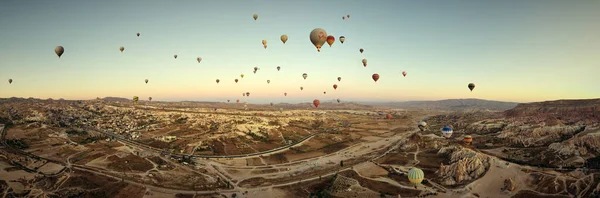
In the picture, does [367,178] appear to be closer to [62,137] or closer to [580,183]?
[580,183]

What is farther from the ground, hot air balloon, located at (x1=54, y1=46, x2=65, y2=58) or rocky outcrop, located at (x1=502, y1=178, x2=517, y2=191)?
hot air balloon, located at (x1=54, y1=46, x2=65, y2=58)

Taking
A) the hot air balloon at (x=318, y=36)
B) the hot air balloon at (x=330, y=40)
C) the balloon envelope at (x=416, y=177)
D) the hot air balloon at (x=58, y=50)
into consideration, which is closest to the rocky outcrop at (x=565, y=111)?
the balloon envelope at (x=416, y=177)

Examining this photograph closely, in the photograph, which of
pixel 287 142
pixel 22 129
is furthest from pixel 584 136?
pixel 22 129

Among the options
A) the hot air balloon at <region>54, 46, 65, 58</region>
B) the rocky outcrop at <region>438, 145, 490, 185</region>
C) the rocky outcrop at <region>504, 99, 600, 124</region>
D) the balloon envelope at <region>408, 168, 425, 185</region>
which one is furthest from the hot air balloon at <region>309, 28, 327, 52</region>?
the rocky outcrop at <region>504, 99, 600, 124</region>

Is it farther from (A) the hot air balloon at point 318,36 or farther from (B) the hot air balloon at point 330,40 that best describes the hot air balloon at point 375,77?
(A) the hot air balloon at point 318,36

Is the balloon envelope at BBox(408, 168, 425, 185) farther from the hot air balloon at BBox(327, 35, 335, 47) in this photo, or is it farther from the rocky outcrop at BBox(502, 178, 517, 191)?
the hot air balloon at BBox(327, 35, 335, 47)

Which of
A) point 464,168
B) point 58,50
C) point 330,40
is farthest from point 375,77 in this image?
point 58,50

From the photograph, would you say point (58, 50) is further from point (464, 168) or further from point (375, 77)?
point (464, 168)

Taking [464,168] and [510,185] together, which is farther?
[464,168]
